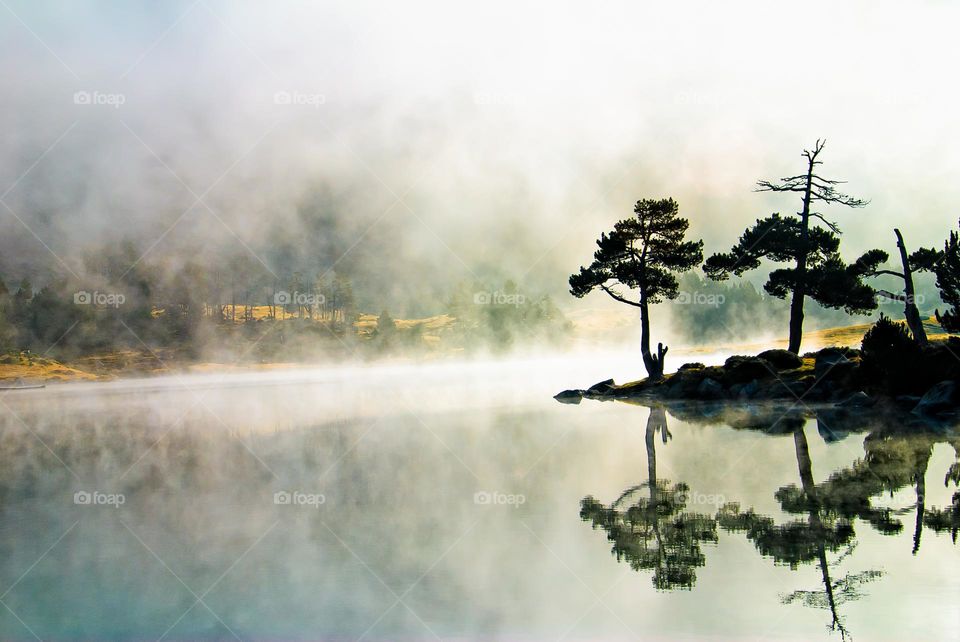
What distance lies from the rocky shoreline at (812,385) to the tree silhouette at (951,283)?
152 cm

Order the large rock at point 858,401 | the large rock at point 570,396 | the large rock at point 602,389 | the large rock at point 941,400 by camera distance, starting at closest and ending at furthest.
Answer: the large rock at point 941,400 < the large rock at point 858,401 < the large rock at point 570,396 < the large rock at point 602,389

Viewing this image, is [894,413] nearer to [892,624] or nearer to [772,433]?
[772,433]

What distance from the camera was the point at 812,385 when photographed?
4438cm

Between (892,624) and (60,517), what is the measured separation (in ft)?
57.1

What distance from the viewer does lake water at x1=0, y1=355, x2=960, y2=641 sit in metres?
11.1

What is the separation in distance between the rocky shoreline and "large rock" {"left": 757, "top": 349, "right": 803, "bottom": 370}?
0.06 meters

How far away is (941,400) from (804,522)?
23.5 m

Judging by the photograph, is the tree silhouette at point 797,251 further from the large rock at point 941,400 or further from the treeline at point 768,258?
the large rock at point 941,400

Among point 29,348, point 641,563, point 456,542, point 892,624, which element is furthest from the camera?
point 29,348

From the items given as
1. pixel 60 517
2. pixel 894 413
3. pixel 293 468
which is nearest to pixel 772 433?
pixel 894 413

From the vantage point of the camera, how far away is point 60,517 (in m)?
19.1

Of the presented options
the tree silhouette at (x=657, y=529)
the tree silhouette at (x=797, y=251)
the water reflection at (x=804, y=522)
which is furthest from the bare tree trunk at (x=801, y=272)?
the tree silhouette at (x=657, y=529)

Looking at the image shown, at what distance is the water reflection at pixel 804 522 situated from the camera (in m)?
12.1

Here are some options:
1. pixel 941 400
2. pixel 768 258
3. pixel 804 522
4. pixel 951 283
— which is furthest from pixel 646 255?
pixel 804 522
